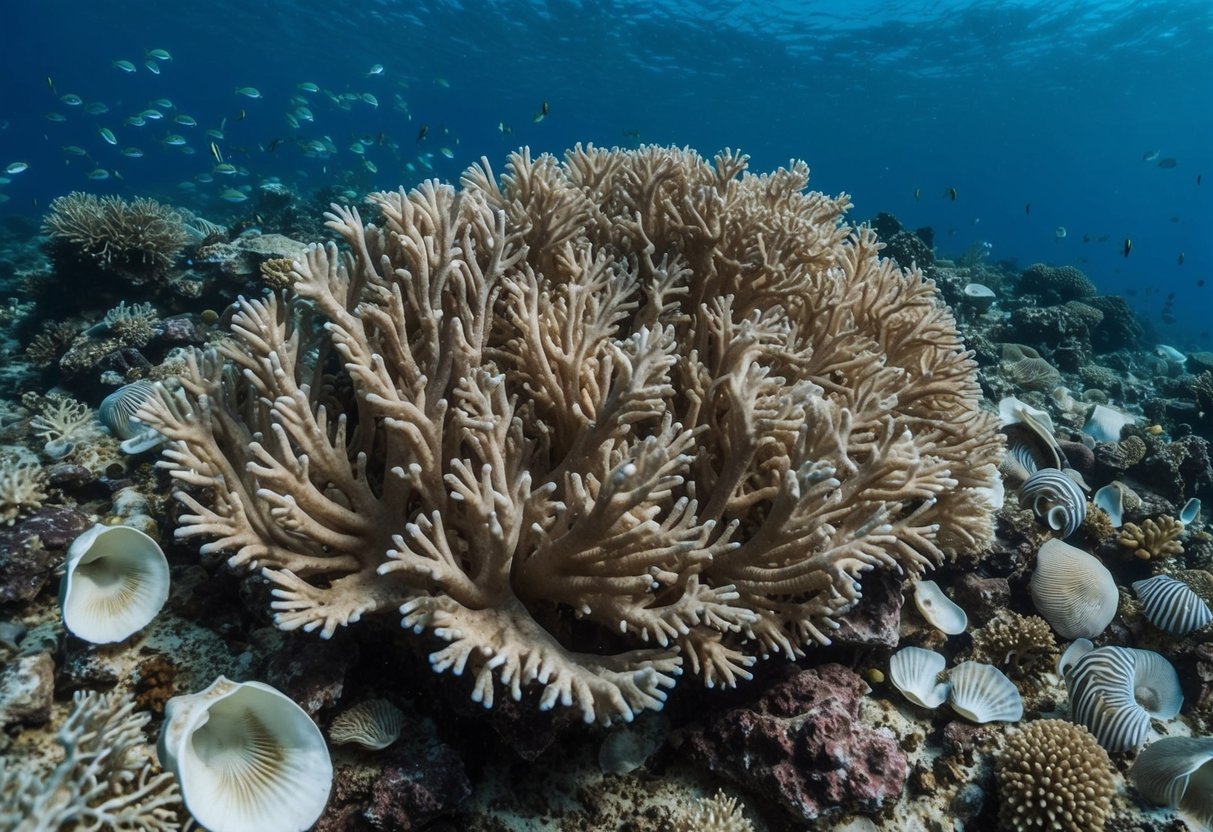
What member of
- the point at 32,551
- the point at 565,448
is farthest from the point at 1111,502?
the point at 32,551

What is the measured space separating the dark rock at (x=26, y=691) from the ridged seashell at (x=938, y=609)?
4.99m

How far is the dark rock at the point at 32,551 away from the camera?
3301mm

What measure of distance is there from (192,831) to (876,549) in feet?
10.2

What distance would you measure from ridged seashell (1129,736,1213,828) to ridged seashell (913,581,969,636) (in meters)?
1.13

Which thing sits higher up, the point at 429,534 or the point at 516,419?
the point at 516,419

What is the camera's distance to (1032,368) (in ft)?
34.3

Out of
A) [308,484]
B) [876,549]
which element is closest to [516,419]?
[308,484]

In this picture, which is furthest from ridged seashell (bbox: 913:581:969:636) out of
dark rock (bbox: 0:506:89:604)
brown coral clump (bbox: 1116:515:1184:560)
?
dark rock (bbox: 0:506:89:604)

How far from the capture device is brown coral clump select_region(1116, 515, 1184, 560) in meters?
5.43

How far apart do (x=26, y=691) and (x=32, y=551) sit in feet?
3.70

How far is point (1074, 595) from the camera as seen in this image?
451 centimetres

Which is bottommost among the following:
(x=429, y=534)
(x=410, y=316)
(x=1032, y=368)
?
(x=1032, y=368)

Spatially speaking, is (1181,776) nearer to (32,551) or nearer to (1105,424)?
(32,551)

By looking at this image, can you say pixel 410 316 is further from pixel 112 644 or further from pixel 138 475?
pixel 138 475
